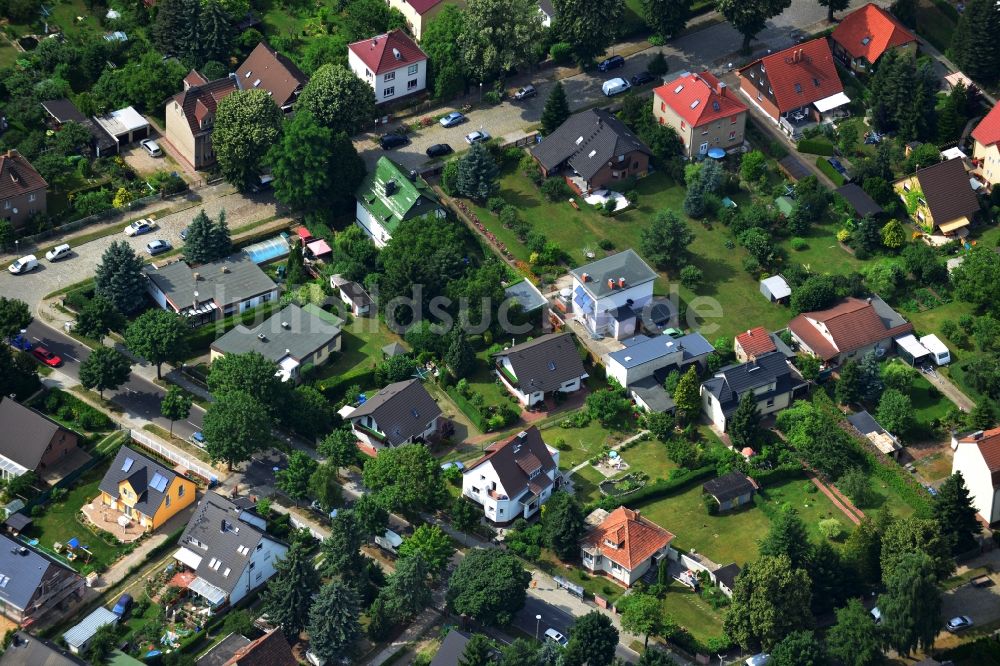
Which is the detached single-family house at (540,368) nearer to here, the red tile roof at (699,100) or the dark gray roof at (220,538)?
the dark gray roof at (220,538)

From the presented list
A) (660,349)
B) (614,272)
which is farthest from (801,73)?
(660,349)

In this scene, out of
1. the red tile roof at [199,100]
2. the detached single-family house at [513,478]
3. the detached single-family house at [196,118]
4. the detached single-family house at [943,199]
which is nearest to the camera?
the detached single-family house at [513,478]

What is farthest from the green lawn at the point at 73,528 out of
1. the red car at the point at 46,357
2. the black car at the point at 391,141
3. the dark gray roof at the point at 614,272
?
the black car at the point at 391,141

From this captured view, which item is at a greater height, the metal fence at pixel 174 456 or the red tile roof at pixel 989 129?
the red tile roof at pixel 989 129

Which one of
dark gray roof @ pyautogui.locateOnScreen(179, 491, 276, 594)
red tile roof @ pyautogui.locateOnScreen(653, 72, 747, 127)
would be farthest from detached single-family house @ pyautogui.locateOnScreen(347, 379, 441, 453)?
red tile roof @ pyautogui.locateOnScreen(653, 72, 747, 127)

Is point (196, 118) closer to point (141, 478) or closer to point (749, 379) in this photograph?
point (141, 478)
